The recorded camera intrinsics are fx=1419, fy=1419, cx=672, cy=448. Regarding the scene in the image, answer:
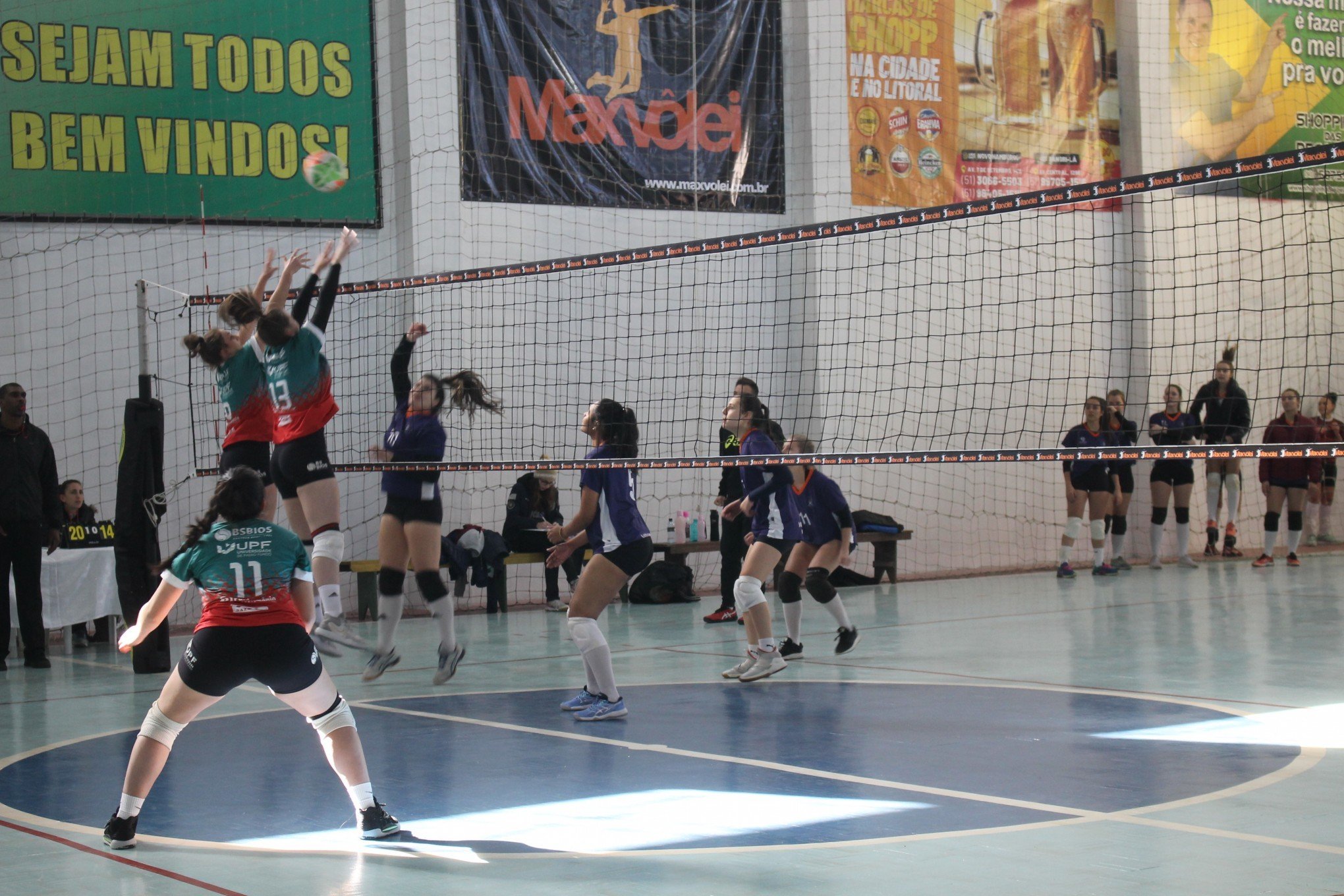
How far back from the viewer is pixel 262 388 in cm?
805

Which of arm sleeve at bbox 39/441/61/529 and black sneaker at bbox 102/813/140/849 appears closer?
black sneaker at bbox 102/813/140/849

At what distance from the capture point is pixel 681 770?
578 cm

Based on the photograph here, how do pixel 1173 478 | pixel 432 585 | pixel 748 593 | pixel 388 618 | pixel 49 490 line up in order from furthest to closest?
pixel 1173 478 < pixel 49 490 < pixel 748 593 < pixel 388 618 < pixel 432 585

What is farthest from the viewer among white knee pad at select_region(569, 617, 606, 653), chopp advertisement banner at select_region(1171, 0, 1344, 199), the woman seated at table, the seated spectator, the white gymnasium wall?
chopp advertisement banner at select_region(1171, 0, 1344, 199)

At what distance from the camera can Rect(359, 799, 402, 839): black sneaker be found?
4660mm

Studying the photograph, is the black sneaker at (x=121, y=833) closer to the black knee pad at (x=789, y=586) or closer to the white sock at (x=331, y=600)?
the white sock at (x=331, y=600)

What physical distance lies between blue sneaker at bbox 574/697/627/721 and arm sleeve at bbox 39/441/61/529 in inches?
196

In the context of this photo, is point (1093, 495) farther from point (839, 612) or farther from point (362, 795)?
point (362, 795)

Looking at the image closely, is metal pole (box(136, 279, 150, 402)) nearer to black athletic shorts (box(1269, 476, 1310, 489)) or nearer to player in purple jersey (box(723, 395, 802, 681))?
player in purple jersey (box(723, 395, 802, 681))

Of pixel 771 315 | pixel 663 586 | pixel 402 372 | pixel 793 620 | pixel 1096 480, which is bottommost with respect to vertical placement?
pixel 663 586

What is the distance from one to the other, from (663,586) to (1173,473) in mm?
5961

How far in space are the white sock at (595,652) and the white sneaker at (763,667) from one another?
54.0 inches

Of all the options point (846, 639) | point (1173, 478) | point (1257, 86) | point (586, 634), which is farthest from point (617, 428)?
point (1257, 86)

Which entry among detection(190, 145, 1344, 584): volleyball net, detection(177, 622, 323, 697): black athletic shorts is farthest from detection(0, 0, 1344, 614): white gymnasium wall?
detection(177, 622, 323, 697): black athletic shorts
